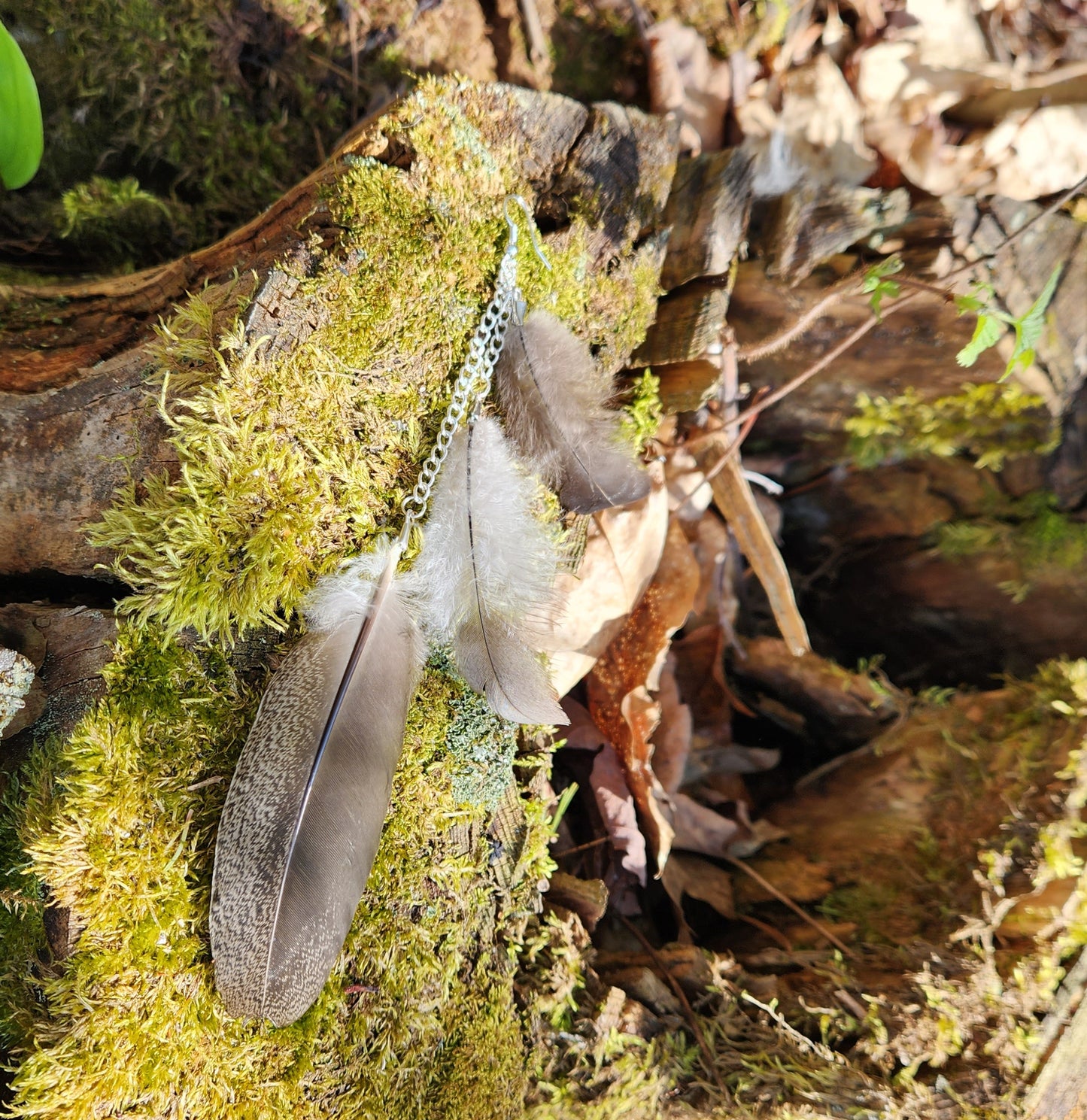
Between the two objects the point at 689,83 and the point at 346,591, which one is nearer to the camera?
the point at 346,591

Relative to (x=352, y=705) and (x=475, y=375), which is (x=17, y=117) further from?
(x=352, y=705)

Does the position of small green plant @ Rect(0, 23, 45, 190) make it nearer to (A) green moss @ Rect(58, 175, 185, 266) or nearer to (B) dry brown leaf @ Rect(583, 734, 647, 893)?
(A) green moss @ Rect(58, 175, 185, 266)

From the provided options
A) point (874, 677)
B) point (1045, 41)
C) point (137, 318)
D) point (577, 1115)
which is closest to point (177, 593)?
point (137, 318)

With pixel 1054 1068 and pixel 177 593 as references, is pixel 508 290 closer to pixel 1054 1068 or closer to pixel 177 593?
pixel 177 593

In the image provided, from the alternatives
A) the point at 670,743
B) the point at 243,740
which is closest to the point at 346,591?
the point at 243,740

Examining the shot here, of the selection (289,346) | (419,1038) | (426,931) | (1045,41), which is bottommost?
(419,1038)
